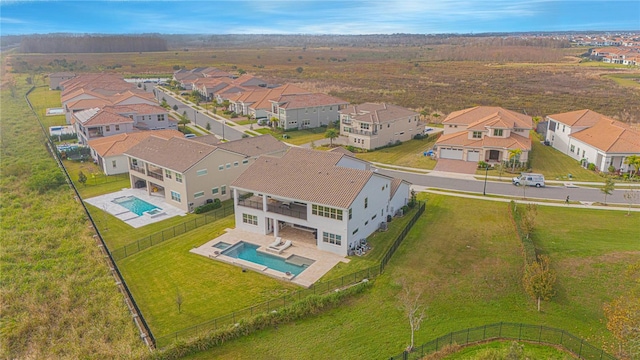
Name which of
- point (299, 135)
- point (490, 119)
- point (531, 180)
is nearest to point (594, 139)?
point (490, 119)

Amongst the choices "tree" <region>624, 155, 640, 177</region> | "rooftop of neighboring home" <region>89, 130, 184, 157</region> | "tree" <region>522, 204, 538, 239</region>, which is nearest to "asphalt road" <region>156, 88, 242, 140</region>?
"rooftop of neighboring home" <region>89, 130, 184, 157</region>

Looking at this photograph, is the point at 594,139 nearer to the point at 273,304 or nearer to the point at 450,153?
the point at 450,153

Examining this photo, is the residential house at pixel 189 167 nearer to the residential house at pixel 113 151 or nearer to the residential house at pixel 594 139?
the residential house at pixel 113 151

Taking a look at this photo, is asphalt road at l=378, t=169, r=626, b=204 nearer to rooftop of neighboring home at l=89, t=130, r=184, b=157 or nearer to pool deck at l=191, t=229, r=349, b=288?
pool deck at l=191, t=229, r=349, b=288

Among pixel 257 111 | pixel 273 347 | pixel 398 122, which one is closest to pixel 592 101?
pixel 398 122

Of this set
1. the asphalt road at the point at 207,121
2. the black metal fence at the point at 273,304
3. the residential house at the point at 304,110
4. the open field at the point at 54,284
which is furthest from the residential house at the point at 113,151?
the black metal fence at the point at 273,304
